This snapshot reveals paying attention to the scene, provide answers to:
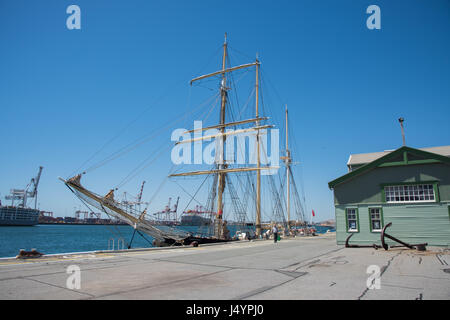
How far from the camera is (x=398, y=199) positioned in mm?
18625

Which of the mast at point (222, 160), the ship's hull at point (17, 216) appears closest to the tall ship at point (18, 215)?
the ship's hull at point (17, 216)

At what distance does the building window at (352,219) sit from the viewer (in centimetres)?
1975

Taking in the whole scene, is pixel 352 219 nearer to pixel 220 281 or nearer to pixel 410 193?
pixel 410 193

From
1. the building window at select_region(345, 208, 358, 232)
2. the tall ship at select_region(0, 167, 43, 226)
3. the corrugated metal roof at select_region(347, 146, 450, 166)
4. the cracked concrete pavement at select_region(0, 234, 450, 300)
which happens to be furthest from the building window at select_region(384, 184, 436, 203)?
the tall ship at select_region(0, 167, 43, 226)

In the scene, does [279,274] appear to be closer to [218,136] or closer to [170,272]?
[170,272]

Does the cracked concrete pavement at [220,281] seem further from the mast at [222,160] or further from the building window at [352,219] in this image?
the mast at [222,160]

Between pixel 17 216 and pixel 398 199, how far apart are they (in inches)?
6540

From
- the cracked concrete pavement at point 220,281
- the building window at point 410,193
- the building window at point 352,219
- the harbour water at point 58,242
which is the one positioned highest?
the building window at point 410,193

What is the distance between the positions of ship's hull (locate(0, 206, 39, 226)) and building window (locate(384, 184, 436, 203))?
163478 mm

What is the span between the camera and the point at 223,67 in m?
45.2

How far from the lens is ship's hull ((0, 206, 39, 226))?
13838 centimetres

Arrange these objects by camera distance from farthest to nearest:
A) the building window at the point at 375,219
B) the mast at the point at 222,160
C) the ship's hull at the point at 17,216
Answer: the ship's hull at the point at 17,216 < the mast at the point at 222,160 < the building window at the point at 375,219

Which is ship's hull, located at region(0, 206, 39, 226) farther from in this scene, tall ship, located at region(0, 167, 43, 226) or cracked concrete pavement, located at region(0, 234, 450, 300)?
cracked concrete pavement, located at region(0, 234, 450, 300)

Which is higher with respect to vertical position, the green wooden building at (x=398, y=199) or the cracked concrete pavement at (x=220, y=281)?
the green wooden building at (x=398, y=199)
